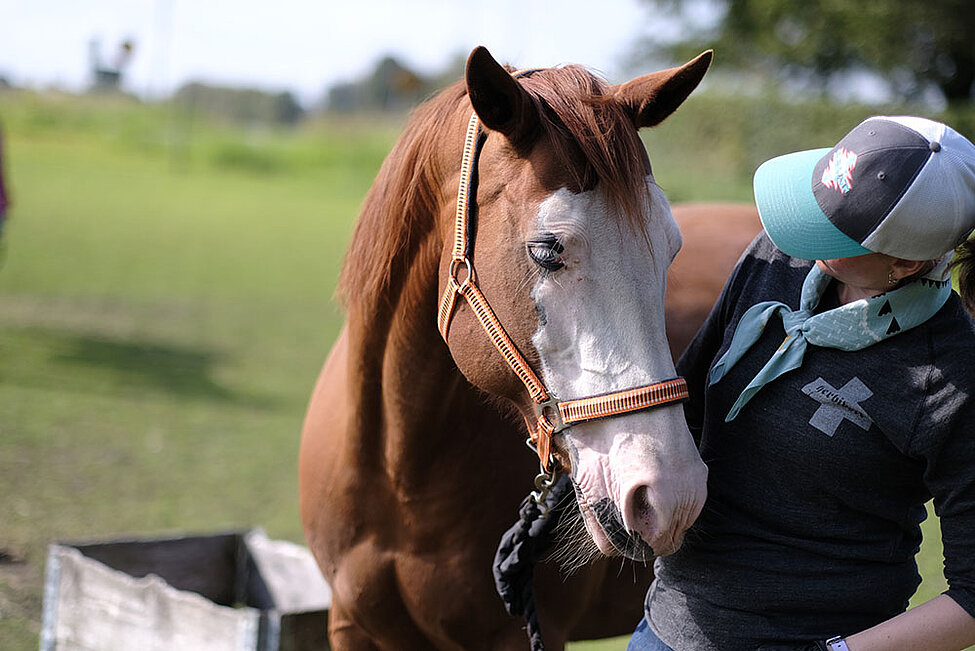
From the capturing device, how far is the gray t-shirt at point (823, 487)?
1.44 meters

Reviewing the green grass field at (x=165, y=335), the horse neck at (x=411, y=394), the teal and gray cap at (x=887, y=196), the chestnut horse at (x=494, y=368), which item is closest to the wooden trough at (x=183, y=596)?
the green grass field at (x=165, y=335)

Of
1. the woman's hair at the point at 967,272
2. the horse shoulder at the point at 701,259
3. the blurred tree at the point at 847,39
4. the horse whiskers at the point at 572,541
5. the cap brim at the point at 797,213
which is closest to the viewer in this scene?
the cap brim at the point at 797,213

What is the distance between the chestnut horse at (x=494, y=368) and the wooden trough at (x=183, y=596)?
0.57 metres

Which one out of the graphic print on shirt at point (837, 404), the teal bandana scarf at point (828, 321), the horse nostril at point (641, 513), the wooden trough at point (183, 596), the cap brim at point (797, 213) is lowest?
the wooden trough at point (183, 596)

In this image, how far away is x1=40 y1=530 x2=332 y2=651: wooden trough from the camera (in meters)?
2.81

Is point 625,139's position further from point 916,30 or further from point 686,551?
point 916,30

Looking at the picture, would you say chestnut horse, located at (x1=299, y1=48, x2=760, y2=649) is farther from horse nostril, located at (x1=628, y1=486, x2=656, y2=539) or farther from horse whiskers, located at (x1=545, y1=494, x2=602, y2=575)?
horse whiskers, located at (x1=545, y1=494, x2=602, y2=575)

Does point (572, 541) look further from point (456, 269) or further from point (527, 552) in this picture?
point (456, 269)

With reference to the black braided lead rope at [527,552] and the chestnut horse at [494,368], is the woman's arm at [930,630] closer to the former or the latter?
the chestnut horse at [494,368]

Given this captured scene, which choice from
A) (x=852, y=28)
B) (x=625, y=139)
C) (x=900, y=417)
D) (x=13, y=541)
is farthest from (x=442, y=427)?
(x=852, y=28)

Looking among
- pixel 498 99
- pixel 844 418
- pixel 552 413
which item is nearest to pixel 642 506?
pixel 552 413

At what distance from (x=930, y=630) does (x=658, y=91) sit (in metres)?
1.00

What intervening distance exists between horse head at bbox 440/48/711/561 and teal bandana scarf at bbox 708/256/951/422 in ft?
0.53

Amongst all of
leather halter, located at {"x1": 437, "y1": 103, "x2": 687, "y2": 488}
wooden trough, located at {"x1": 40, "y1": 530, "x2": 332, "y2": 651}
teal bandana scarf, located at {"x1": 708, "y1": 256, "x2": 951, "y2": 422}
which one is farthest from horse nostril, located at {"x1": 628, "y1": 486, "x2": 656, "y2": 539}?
wooden trough, located at {"x1": 40, "y1": 530, "x2": 332, "y2": 651}
